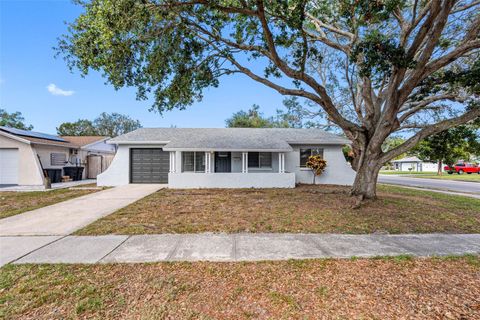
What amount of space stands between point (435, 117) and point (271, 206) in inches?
534

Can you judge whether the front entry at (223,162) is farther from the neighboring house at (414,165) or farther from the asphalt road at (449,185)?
the neighboring house at (414,165)

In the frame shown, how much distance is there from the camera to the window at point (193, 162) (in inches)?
582

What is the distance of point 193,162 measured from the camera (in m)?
14.9

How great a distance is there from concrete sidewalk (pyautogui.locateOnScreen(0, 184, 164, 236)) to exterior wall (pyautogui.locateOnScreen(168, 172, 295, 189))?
3.77m

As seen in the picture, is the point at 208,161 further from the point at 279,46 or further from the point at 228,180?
the point at 279,46

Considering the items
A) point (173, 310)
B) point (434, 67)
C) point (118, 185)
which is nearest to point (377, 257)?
point (173, 310)

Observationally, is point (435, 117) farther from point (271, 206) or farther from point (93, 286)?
point (93, 286)

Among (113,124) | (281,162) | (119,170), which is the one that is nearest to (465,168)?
(281,162)

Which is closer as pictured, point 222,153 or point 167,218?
point 167,218

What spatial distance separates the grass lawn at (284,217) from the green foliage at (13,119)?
45.8 meters

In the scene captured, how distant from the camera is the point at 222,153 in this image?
49.0 feet

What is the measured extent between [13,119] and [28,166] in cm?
3657

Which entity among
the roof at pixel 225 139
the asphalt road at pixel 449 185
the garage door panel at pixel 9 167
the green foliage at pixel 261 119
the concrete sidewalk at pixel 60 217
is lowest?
the asphalt road at pixel 449 185

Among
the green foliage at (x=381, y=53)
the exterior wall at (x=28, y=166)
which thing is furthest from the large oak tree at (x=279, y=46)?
the exterior wall at (x=28, y=166)
